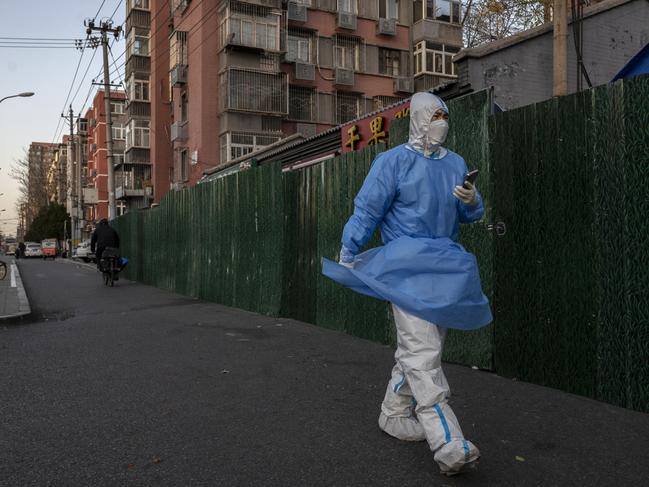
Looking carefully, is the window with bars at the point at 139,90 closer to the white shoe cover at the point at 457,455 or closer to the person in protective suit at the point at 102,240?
the person in protective suit at the point at 102,240

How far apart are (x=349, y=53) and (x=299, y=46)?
2716 mm

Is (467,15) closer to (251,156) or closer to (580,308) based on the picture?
(251,156)

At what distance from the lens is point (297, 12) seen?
104 ft

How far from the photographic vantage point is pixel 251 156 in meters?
24.8

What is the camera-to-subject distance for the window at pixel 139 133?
44.7 meters

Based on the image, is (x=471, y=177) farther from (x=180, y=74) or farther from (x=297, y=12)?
(x=180, y=74)

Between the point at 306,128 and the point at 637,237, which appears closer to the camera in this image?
the point at 637,237

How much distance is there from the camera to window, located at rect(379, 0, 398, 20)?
112ft

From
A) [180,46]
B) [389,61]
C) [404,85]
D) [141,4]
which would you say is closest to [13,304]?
[180,46]

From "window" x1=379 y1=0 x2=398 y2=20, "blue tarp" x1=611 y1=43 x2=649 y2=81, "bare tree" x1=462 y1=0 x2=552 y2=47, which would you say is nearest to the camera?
"blue tarp" x1=611 y1=43 x2=649 y2=81

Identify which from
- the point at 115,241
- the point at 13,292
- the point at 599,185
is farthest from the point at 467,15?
the point at 599,185

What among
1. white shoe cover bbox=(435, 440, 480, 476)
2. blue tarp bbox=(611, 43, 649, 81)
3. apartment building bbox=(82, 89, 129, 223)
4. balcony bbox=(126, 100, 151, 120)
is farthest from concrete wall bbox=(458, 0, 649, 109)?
apartment building bbox=(82, 89, 129, 223)

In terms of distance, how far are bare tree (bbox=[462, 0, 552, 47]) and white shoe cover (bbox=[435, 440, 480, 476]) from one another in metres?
26.1

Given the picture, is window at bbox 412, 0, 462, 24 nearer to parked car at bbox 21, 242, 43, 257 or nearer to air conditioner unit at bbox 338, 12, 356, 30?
air conditioner unit at bbox 338, 12, 356, 30
